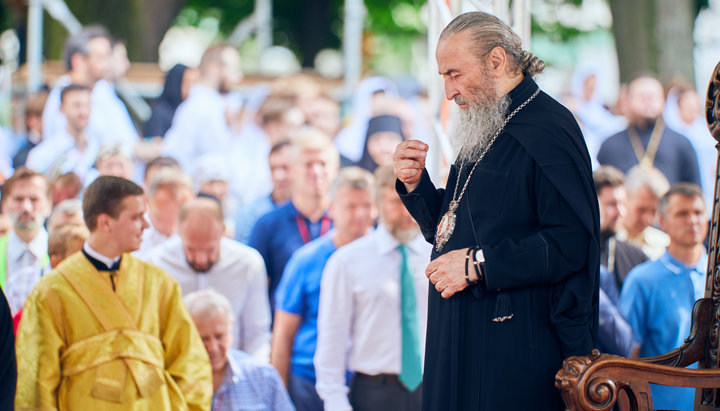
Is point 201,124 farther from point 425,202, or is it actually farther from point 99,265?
point 425,202

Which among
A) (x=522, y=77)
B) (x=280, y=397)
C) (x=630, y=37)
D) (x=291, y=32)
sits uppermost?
(x=291, y=32)

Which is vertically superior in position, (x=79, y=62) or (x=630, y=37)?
(x=630, y=37)

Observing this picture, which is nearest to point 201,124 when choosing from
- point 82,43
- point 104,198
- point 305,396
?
point 82,43

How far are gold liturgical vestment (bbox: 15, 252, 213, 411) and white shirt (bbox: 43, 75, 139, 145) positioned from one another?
13.4 ft

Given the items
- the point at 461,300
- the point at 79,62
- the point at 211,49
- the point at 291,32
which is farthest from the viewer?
the point at 291,32

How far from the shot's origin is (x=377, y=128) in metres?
8.62

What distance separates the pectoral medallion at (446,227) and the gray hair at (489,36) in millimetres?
532

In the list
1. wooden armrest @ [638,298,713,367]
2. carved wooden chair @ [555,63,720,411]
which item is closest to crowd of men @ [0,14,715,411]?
carved wooden chair @ [555,63,720,411]

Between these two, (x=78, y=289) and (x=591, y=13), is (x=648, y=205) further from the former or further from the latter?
(x=591, y=13)

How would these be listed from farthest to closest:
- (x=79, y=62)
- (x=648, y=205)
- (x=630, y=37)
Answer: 1. (x=630, y=37)
2. (x=79, y=62)
3. (x=648, y=205)

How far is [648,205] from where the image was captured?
23.0 ft

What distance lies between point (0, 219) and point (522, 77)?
425 cm

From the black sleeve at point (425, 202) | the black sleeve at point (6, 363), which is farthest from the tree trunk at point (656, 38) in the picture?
the black sleeve at point (6, 363)

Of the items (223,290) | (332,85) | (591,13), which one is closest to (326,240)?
(223,290)
